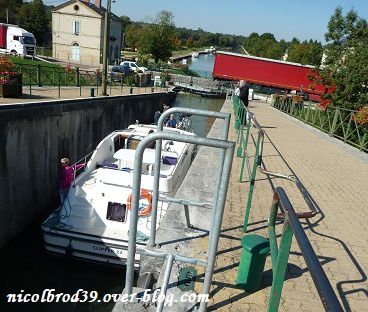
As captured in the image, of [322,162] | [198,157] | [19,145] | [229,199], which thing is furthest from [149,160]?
[322,162]

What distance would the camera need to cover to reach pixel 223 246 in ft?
14.6

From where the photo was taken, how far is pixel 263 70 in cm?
4391

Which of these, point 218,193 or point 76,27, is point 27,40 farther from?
point 218,193

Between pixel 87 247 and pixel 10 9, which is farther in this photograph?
pixel 10 9

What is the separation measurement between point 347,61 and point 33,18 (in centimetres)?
5915

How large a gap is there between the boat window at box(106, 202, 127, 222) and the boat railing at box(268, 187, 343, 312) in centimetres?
547

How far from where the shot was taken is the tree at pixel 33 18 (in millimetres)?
62094

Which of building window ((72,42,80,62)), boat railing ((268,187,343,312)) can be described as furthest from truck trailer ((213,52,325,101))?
boat railing ((268,187,343,312))

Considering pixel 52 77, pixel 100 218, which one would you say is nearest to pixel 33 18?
pixel 52 77

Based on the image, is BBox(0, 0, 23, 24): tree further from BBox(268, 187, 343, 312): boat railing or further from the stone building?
BBox(268, 187, 343, 312): boat railing

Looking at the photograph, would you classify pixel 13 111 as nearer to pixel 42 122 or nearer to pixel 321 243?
pixel 42 122

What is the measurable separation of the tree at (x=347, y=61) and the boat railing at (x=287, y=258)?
1669 centimetres

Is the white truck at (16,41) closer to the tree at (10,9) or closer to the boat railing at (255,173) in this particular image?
the tree at (10,9)

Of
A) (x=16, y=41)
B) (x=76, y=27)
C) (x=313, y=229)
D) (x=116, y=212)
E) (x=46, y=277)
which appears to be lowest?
(x=46, y=277)
